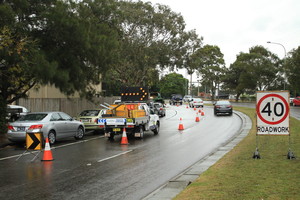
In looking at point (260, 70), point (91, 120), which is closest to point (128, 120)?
point (91, 120)

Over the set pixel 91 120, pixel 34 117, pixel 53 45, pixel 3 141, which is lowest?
pixel 3 141

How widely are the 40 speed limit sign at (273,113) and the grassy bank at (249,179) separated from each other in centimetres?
90

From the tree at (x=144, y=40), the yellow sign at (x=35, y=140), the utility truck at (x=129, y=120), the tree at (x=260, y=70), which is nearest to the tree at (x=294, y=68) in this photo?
the tree at (x=260, y=70)

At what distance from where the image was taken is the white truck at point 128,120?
1761 centimetres

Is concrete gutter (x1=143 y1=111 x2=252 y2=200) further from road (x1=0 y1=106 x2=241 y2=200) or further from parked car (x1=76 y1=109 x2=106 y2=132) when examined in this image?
parked car (x1=76 y1=109 x2=106 y2=132)

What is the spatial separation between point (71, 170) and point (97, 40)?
35.6 feet

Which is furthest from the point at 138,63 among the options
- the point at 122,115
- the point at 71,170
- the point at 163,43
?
the point at 71,170

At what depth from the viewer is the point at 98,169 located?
10469 millimetres

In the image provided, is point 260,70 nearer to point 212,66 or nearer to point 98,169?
point 212,66

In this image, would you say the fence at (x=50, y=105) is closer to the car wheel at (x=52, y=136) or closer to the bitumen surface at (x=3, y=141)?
the bitumen surface at (x=3, y=141)

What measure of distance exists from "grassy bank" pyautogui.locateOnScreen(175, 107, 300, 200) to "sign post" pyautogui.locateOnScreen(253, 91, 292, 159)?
0.90 m

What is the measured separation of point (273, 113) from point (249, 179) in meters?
3.05

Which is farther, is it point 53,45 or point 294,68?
point 294,68

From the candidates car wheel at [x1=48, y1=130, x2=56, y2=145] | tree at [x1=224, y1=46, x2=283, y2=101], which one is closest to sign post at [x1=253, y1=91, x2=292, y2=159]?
car wheel at [x1=48, y1=130, x2=56, y2=145]
